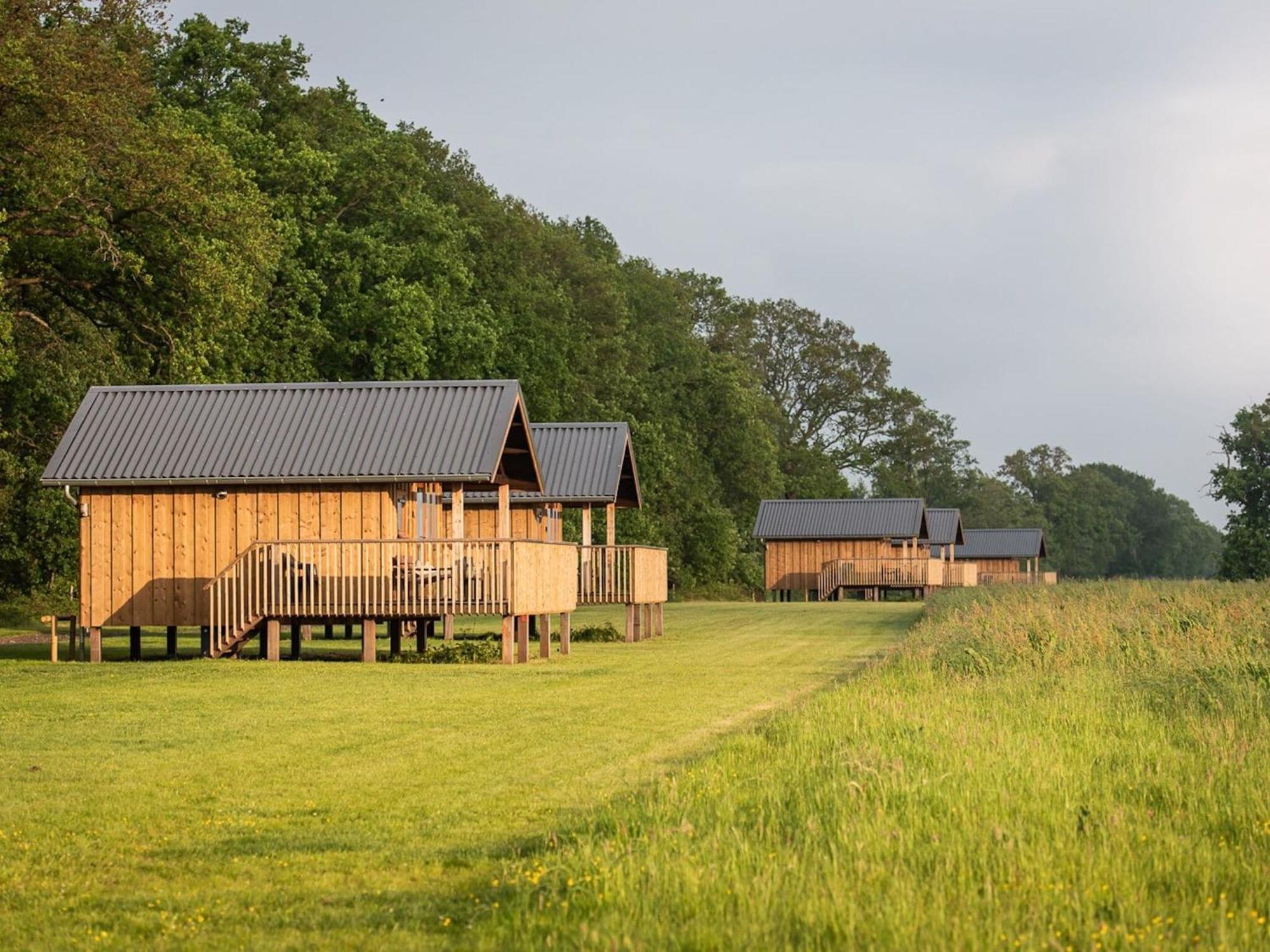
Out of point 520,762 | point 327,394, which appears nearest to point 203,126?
point 327,394

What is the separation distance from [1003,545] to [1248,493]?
21.4 m

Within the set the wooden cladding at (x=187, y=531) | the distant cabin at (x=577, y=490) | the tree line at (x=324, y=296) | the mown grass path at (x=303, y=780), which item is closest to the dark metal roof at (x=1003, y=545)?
the tree line at (x=324, y=296)

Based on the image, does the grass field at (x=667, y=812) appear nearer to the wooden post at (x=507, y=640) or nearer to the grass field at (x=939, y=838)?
the grass field at (x=939, y=838)

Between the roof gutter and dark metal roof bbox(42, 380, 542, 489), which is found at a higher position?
dark metal roof bbox(42, 380, 542, 489)

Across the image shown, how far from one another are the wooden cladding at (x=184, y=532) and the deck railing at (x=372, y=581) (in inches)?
42.0

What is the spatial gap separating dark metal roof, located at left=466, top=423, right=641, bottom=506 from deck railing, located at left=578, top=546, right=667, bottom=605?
12.5 ft

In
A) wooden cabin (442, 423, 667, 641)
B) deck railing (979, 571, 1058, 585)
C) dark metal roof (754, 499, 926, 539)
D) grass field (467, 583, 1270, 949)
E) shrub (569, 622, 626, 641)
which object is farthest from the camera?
deck railing (979, 571, 1058, 585)

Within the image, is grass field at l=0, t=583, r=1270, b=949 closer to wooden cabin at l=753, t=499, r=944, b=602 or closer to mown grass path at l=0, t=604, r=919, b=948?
mown grass path at l=0, t=604, r=919, b=948

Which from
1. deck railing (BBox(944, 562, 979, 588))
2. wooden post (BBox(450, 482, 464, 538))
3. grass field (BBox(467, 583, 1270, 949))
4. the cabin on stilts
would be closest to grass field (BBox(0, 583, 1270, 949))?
grass field (BBox(467, 583, 1270, 949))

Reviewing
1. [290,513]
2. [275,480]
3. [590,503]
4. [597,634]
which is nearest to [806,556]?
[590,503]

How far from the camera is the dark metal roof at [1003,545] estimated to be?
102 metres

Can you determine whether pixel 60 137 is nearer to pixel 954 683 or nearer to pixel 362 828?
pixel 954 683

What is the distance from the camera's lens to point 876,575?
2788 inches

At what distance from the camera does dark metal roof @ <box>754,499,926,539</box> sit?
2854 inches
